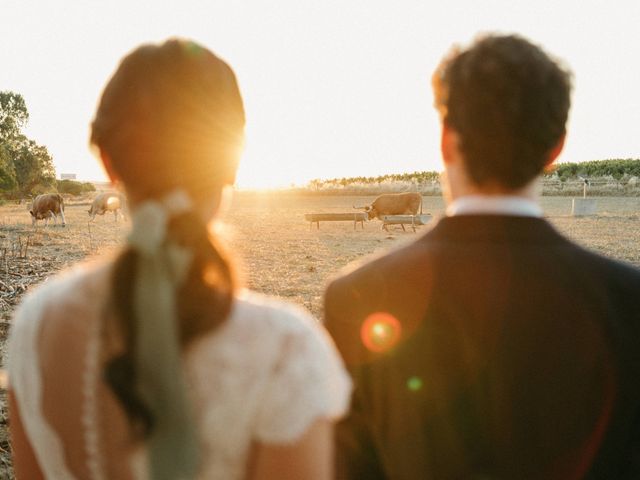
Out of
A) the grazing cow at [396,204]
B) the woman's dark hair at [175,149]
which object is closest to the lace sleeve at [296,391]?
the woman's dark hair at [175,149]

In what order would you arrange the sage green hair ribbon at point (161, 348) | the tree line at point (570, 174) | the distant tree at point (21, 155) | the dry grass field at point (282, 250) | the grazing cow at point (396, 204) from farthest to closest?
the tree line at point (570, 174)
the distant tree at point (21, 155)
the grazing cow at point (396, 204)
the dry grass field at point (282, 250)
the sage green hair ribbon at point (161, 348)

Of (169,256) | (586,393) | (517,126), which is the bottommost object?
(586,393)

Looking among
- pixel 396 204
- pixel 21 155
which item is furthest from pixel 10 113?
pixel 396 204

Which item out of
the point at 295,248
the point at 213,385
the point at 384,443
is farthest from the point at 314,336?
the point at 295,248

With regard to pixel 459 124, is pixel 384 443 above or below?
below

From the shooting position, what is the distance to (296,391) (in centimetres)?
96

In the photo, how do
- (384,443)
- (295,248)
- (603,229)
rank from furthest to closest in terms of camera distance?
(603,229) → (295,248) → (384,443)

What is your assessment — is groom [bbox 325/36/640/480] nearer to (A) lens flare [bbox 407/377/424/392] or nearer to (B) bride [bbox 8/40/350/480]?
(A) lens flare [bbox 407/377/424/392]

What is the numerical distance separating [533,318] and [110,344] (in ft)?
3.16

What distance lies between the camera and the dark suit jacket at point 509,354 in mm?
1391

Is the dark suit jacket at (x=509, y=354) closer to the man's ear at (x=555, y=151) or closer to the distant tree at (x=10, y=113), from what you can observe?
the man's ear at (x=555, y=151)

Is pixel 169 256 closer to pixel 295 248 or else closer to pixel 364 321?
pixel 364 321

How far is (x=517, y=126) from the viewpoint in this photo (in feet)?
4.53

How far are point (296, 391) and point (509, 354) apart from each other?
0.66 meters
